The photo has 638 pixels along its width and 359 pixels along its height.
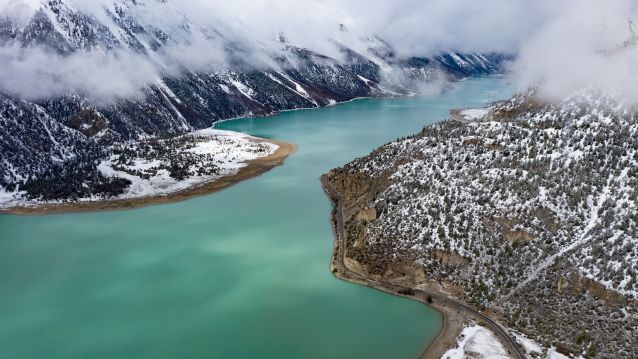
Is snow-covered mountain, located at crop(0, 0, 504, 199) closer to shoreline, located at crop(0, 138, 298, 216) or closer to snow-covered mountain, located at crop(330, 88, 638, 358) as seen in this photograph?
shoreline, located at crop(0, 138, 298, 216)

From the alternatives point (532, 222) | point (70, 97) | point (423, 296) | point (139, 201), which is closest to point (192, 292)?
point (423, 296)

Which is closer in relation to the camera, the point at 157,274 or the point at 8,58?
the point at 157,274

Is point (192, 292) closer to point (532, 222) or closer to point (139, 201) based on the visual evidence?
point (532, 222)

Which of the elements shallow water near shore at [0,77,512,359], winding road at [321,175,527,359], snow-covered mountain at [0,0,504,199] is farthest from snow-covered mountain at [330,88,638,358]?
snow-covered mountain at [0,0,504,199]

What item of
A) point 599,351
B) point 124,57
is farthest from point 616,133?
point 124,57

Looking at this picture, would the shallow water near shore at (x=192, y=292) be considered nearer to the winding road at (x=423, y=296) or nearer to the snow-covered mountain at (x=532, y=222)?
the winding road at (x=423, y=296)

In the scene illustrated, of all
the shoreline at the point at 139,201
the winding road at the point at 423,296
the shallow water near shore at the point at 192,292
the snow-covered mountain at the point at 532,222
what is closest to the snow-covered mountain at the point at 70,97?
the shoreline at the point at 139,201

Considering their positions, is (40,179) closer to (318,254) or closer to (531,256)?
(318,254)
